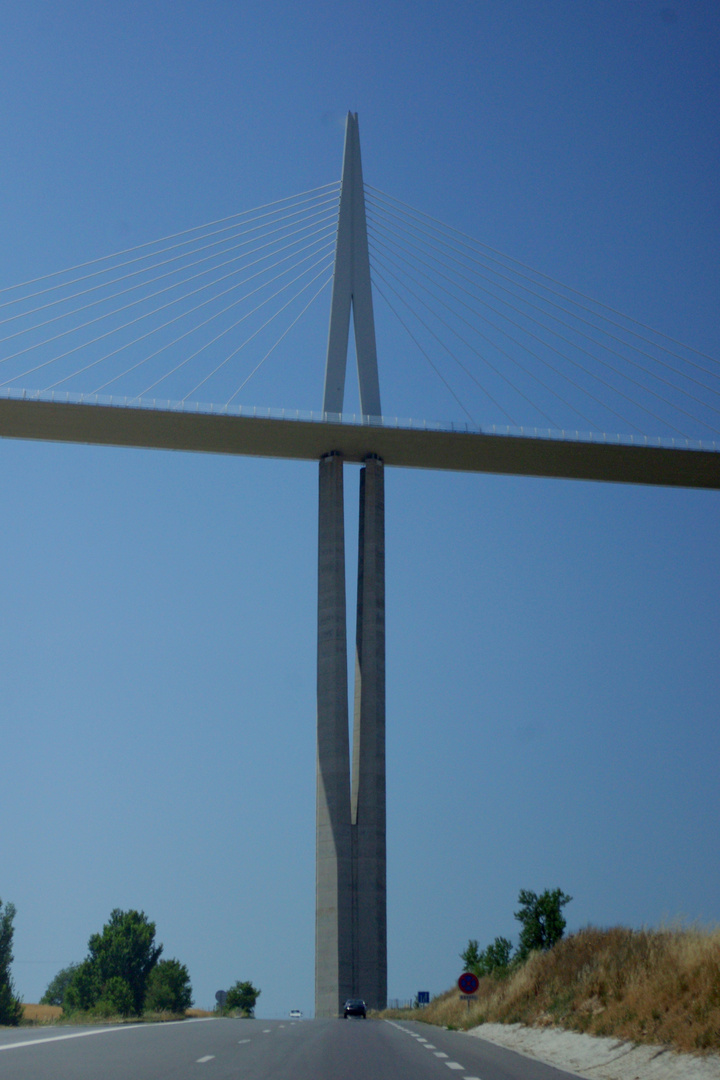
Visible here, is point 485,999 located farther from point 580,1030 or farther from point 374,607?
point 374,607

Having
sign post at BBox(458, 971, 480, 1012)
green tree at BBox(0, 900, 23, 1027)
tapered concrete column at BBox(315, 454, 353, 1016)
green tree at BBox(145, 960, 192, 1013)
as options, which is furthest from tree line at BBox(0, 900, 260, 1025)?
sign post at BBox(458, 971, 480, 1012)

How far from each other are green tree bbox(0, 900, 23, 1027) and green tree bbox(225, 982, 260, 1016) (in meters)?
51.4

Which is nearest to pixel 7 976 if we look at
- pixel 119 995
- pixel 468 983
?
pixel 119 995

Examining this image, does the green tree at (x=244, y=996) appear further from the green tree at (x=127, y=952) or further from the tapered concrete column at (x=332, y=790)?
the tapered concrete column at (x=332, y=790)

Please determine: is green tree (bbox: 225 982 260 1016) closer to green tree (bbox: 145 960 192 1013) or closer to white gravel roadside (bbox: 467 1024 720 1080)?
green tree (bbox: 145 960 192 1013)

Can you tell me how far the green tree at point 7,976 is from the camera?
5909 cm

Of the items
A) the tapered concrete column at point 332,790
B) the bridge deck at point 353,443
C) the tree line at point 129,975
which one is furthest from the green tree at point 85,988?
the bridge deck at point 353,443

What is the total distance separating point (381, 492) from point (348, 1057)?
131ft

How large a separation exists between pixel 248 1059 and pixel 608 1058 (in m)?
3.63

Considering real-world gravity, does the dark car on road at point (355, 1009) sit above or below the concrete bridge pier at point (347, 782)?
below

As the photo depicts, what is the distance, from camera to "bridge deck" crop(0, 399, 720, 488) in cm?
4831

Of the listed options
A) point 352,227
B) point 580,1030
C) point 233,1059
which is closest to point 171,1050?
point 233,1059

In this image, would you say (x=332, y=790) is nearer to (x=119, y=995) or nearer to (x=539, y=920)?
(x=539, y=920)

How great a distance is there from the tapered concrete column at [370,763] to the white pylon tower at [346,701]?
0.13ft
